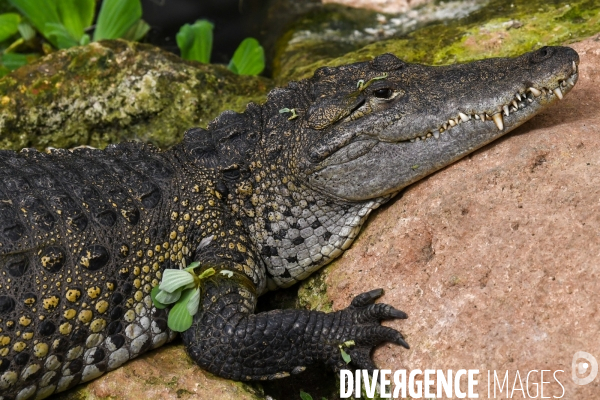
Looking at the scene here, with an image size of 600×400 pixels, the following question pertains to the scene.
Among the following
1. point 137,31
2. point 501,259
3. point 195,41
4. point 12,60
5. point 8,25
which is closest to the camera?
point 501,259

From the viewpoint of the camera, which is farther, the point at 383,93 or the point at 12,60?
the point at 12,60

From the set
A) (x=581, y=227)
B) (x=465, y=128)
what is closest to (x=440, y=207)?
(x=465, y=128)

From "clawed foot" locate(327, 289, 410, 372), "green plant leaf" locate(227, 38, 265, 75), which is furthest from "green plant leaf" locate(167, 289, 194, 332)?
"green plant leaf" locate(227, 38, 265, 75)

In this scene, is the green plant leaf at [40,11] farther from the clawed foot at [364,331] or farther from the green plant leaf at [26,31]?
the clawed foot at [364,331]

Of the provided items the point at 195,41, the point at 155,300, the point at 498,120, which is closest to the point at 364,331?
the point at 155,300

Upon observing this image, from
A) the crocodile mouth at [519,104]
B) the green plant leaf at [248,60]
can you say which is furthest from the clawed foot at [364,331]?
the green plant leaf at [248,60]

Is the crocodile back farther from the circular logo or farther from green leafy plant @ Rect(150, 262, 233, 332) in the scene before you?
the circular logo

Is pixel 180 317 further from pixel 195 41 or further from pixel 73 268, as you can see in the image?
pixel 195 41
